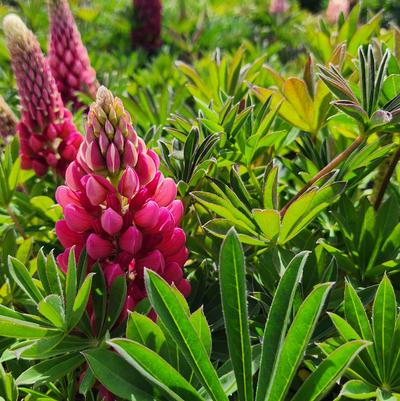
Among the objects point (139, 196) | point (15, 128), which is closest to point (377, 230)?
point (139, 196)

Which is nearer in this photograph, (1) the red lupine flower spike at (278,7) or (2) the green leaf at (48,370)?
(2) the green leaf at (48,370)

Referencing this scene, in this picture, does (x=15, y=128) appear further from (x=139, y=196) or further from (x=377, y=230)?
(x=377, y=230)

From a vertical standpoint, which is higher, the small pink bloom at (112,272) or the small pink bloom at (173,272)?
the small pink bloom at (112,272)

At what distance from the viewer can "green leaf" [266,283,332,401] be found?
29.9 inches

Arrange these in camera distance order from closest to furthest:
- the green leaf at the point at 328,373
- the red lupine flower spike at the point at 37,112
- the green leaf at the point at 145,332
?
the green leaf at the point at 328,373 → the green leaf at the point at 145,332 → the red lupine flower spike at the point at 37,112

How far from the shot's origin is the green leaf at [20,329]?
87cm

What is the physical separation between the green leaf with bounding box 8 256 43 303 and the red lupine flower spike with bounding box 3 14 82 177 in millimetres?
609

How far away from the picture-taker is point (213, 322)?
1089 mm

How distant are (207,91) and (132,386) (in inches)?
42.9

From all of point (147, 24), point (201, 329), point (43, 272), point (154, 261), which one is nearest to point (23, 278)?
point (43, 272)

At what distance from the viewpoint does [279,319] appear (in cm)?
80

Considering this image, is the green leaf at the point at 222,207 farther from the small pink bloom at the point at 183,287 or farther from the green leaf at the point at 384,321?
the green leaf at the point at 384,321

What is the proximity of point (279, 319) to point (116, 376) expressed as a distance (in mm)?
255

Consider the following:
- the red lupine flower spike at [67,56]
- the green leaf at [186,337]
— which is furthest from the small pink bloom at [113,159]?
the red lupine flower spike at [67,56]
